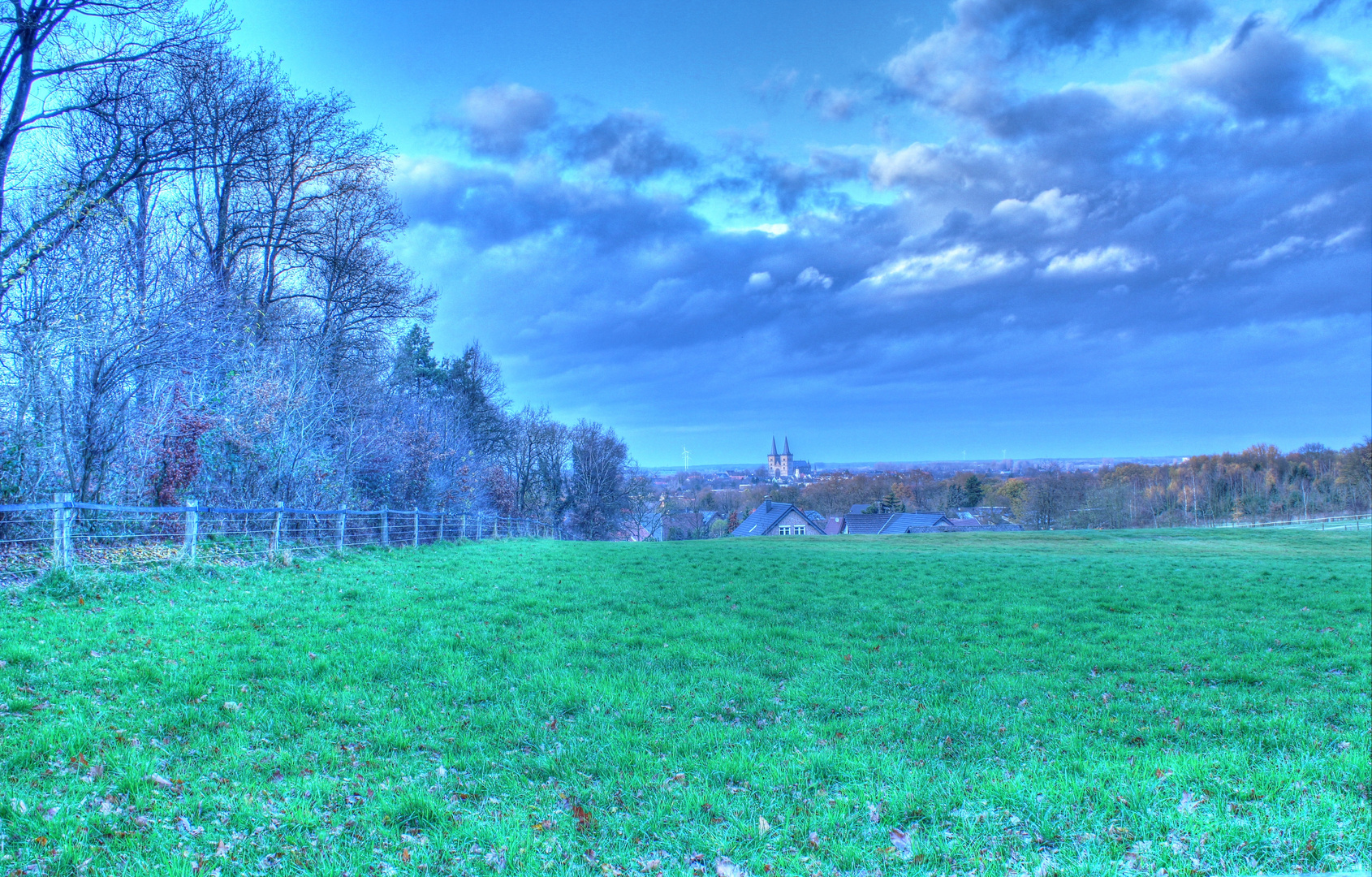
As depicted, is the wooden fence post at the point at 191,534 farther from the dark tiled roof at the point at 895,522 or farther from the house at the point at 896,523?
the dark tiled roof at the point at 895,522

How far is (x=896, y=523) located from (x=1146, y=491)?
38406 mm

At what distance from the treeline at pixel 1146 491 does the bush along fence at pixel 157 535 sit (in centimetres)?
6761

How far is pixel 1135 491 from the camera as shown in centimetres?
8338

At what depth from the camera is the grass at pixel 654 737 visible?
12.4 ft

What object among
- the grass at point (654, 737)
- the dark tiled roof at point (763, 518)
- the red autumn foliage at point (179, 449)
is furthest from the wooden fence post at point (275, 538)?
the dark tiled roof at point (763, 518)

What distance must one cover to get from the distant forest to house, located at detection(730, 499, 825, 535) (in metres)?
10.9

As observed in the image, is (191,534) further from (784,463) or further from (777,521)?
(784,463)

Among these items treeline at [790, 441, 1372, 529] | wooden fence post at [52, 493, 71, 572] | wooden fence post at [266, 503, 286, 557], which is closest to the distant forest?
treeline at [790, 441, 1372, 529]

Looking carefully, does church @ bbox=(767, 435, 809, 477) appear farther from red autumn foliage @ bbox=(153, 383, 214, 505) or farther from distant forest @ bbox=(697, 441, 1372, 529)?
red autumn foliage @ bbox=(153, 383, 214, 505)

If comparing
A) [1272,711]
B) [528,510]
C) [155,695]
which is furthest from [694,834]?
[528,510]

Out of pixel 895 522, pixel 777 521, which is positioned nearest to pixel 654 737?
pixel 895 522

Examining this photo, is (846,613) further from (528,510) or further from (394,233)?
(528,510)

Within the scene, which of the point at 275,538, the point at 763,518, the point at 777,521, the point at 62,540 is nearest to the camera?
the point at 62,540

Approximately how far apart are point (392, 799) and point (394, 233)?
22.0m
